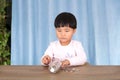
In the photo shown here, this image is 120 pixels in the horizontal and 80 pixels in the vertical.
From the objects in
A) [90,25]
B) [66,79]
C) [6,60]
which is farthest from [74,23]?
[6,60]

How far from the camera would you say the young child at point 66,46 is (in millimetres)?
1583

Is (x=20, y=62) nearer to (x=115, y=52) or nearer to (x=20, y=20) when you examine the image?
(x=20, y=20)

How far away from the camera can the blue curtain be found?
10.1ft

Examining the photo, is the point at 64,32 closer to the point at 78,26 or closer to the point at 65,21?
the point at 65,21

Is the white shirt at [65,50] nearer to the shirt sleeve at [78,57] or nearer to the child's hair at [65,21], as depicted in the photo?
the shirt sleeve at [78,57]

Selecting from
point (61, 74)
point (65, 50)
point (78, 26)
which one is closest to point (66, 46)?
point (65, 50)

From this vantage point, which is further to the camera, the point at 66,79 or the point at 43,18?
the point at 43,18

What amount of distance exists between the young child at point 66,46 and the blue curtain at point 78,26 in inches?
50.5

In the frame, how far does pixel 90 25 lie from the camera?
123 inches

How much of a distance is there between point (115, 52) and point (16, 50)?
113 centimetres

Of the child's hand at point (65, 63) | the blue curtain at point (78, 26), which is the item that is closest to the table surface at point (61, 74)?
the child's hand at point (65, 63)

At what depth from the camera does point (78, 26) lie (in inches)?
123

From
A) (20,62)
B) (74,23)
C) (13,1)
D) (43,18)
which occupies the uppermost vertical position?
(13,1)

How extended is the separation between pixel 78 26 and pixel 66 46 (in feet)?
4.26
